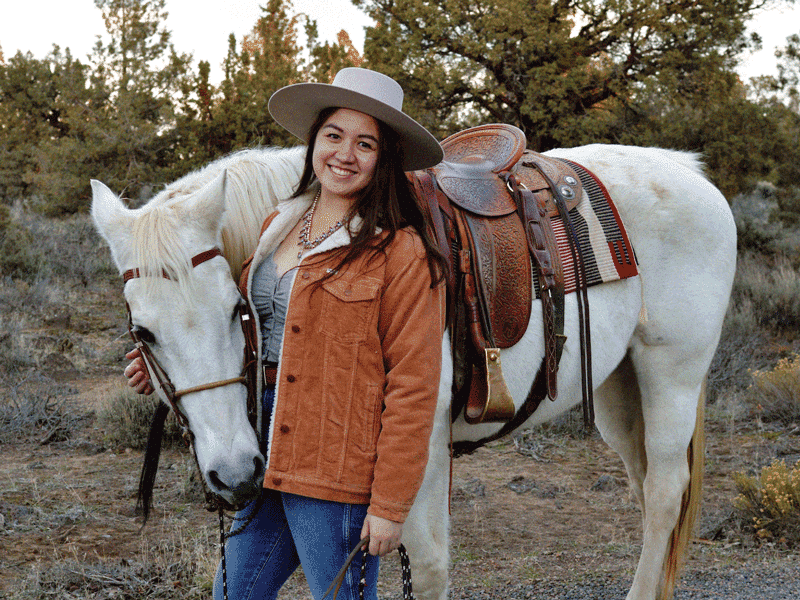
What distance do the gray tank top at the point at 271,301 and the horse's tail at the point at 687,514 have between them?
209cm

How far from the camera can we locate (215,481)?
1.65 m

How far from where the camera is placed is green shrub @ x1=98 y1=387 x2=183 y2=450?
17.4 ft

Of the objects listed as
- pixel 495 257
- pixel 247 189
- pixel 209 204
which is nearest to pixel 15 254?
pixel 247 189

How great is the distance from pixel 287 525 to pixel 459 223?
110 cm

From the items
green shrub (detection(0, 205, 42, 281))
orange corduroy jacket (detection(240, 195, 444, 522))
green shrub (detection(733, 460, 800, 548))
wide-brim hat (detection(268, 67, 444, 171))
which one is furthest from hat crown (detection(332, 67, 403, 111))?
green shrub (detection(0, 205, 42, 281))

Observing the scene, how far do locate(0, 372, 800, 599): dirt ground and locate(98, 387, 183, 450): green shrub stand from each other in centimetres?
9

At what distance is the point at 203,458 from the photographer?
5.52 ft

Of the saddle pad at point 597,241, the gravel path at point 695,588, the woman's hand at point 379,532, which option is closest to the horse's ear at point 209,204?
the woman's hand at point 379,532

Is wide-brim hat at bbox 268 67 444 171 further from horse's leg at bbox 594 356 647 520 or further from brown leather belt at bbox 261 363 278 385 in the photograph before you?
horse's leg at bbox 594 356 647 520

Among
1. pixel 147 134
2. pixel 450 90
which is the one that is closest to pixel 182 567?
pixel 450 90

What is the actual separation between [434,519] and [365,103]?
1.25 m

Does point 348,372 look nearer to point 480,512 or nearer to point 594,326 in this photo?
point 594,326

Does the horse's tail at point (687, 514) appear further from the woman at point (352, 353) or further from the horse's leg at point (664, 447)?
the woman at point (352, 353)

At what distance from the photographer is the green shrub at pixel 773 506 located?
148 inches
